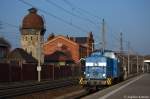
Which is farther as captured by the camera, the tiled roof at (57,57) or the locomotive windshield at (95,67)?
the tiled roof at (57,57)

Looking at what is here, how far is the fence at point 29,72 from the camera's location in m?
55.3

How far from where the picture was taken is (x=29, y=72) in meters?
63.2

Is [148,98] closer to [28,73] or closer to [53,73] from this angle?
[28,73]

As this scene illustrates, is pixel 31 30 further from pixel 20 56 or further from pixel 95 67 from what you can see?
pixel 95 67

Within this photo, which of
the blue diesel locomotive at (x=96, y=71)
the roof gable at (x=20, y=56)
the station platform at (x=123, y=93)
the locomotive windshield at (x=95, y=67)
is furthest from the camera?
the roof gable at (x=20, y=56)

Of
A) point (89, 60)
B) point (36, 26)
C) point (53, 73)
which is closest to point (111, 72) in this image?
point (89, 60)

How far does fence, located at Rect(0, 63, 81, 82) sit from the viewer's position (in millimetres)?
55344

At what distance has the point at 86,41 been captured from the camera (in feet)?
431

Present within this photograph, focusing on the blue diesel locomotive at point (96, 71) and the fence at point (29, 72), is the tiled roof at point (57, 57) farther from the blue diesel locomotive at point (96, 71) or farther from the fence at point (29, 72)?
the blue diesel locomotive at point (96, 71)

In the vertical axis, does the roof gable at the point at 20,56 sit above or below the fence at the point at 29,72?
above

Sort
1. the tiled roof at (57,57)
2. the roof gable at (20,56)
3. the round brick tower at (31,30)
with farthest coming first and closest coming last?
1. the tiled roof at (57,57)
2. the round brick tower at (31,30)
3. the roof gable at (20,56)

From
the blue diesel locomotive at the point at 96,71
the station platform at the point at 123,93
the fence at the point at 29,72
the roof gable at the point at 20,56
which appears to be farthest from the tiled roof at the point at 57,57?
the station platform at the point at 123,93

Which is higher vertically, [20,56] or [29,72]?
[20,56]

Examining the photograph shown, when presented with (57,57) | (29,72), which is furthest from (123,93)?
(57,57)
